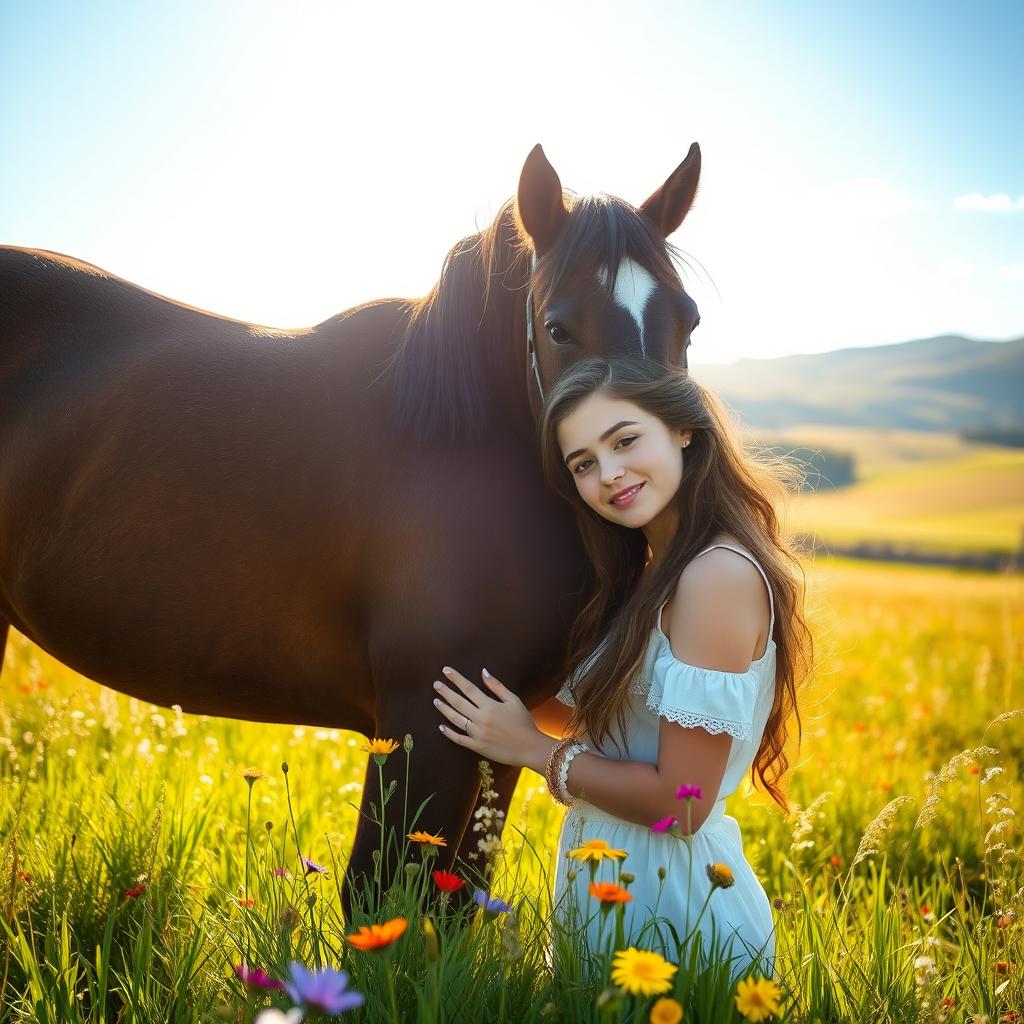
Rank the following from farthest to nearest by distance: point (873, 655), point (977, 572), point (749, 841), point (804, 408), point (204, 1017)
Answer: point (804, 408) < point (977, 572) < point (873, 655) < point (749, 841) < point (204, 1017)

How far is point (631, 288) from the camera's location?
2.16 meters

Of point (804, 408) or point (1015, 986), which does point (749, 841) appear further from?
point (804, 408)

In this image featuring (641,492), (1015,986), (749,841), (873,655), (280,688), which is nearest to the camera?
(1015,986)

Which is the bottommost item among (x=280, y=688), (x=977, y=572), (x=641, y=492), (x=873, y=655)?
(x=977, y=572)

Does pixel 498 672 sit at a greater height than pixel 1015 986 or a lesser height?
greater

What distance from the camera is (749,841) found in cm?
371

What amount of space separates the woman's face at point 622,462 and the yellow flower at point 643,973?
106 cm

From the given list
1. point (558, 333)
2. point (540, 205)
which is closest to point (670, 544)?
point (558, 333)

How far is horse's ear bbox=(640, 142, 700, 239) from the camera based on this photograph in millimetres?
2506

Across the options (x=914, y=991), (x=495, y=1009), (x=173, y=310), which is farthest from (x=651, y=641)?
(x=173, y=310)

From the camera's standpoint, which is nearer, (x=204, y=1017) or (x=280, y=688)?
(x=204, y=1017)

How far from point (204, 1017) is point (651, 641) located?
123 centimetres

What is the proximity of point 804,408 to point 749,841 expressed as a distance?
177390mm

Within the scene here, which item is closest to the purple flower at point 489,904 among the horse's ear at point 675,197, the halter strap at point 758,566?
the halter strap at point 758,566
